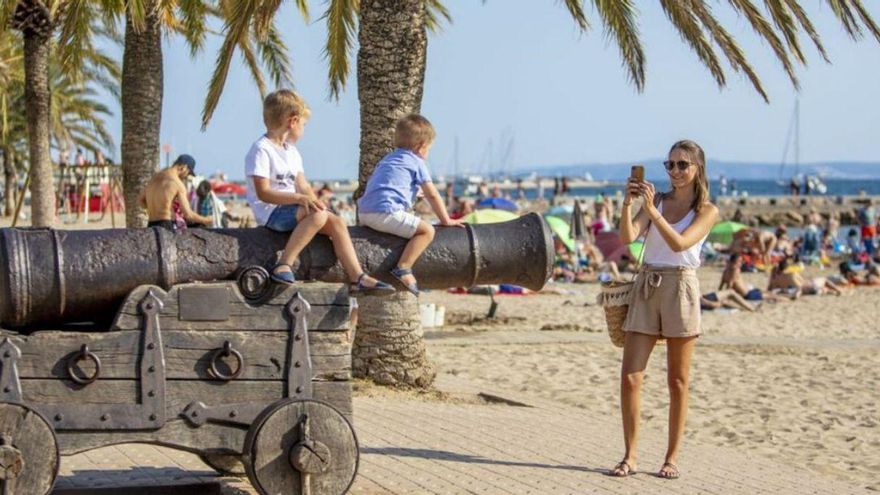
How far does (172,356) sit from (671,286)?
275 cm

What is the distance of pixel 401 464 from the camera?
24.9ft

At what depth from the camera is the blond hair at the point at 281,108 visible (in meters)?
6.50

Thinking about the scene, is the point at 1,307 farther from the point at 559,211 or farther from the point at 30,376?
the point at 559,211

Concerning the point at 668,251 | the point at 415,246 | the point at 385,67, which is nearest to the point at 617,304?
the point at 668,251

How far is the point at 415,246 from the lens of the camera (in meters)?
6.41

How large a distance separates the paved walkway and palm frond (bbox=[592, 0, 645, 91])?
4.47m

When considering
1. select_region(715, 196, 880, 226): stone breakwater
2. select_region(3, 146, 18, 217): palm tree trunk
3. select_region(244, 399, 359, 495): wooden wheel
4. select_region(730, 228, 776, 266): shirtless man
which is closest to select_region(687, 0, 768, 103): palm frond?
select_region(244, 399, 359, 495): wooden wheel

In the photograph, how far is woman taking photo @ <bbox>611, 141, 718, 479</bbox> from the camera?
7.24 meters

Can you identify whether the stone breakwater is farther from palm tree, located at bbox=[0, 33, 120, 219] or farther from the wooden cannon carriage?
the wooden cannon carriage

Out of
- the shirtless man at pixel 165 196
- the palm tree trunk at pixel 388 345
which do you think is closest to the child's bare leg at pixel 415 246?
the palm tree trunk at pixel 388 345

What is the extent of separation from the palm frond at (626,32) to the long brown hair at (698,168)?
18.2 ft

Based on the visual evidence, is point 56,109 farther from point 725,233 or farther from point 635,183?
point 635,183

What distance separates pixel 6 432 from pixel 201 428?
2.64 feet

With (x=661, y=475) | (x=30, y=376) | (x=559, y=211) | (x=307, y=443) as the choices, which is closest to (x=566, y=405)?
(x=661, y=475)
